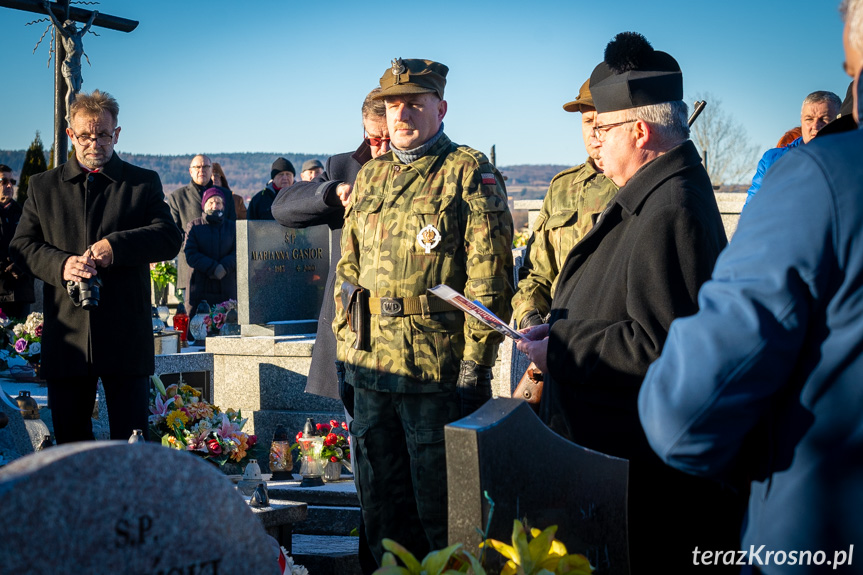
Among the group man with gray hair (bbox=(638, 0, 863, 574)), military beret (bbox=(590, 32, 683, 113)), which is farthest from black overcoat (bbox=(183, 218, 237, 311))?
man with gray hair (bbox=(638, 0, 863, 574))

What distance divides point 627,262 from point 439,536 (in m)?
1.76

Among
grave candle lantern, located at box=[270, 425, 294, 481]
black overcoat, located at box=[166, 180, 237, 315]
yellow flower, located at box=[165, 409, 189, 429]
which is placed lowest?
grave candle lantern, located at box=[270, 425, 294, 481]

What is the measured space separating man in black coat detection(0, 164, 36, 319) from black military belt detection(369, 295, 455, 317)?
29.0ft

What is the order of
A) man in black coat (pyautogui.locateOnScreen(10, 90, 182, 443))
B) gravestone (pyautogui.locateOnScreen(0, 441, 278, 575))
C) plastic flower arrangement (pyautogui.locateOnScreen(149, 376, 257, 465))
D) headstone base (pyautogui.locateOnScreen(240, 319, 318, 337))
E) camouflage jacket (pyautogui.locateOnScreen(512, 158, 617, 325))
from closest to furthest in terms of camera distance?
gravestone (pyautogui.locateOnScreen(0, 441, 278, 575))
camouflage jacket (pyautogui.locateOnScreen(512, 158, 617, 325))
man in black coat (pyautogui.locateOnScreen(10, 90, 182, 443))
plastic flower arrangement (pyautogui.locateOnScreen(149, 376, 257, 465))
headstone base (pyautogui.locateOnScreen(240, 319, 318, 337))

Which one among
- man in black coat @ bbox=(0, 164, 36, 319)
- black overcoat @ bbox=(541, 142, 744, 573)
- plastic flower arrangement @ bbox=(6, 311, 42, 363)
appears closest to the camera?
black overcoat @ bbox=(541, 142, 744, 573)

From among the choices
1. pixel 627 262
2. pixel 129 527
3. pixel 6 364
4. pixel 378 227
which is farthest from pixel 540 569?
pixel 6 364

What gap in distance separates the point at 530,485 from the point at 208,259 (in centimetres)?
1063

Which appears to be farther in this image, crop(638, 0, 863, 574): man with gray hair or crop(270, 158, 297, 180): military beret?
crop(270, 158, 297, 180): military beret

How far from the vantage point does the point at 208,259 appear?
12203 millimetres

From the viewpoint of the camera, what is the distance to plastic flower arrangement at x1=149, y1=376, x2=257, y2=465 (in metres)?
5.42

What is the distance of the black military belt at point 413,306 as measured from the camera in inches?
161

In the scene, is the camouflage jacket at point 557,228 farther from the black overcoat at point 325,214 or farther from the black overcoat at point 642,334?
the black overcoat at point 325,214

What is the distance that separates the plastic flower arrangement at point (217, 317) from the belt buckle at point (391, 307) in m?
6.93

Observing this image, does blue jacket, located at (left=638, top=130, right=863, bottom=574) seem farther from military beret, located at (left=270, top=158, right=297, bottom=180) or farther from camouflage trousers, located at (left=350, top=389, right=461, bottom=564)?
military beret, located at (left=270, top=158, right=297, bottom=180)
